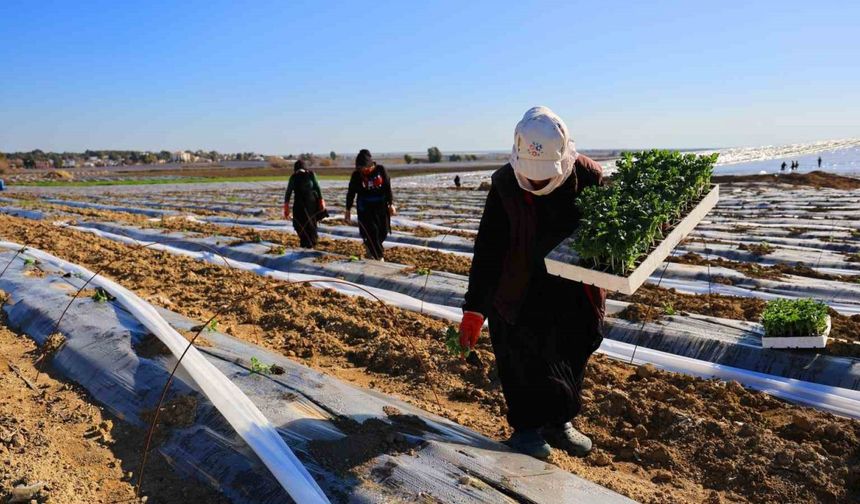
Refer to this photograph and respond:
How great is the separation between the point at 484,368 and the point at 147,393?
81.7 inches

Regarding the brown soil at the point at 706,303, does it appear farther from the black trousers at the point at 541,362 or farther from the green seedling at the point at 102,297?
the green seedling at the point at 102,297

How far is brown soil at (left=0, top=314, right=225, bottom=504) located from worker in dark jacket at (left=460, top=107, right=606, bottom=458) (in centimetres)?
137

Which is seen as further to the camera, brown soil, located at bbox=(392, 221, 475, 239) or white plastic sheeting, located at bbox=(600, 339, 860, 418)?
brown soil, located at bbox=(392, 221, 475, 239)

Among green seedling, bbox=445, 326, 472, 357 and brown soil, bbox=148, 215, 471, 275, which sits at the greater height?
green seedling, bbox=445, 326, 472, 357

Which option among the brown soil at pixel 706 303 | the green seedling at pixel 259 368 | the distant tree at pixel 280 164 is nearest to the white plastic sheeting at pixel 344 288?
the green seedling at pixel 259 368

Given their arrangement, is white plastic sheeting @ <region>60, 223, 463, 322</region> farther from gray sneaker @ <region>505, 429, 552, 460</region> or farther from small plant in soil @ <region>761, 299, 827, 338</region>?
small plant in soil @ <region>761, 299, 827, 338</region>

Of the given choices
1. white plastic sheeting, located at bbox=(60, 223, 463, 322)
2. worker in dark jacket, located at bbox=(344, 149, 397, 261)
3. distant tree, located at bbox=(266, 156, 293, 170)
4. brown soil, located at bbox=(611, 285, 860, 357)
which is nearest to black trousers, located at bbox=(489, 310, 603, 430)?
white plastic sheeting, located at bbox=(60, 223, 463, 322)

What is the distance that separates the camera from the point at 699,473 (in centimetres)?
279

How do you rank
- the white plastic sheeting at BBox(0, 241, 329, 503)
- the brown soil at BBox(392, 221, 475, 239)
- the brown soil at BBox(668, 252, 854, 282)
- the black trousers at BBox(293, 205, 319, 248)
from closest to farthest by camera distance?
the white plastic sheeting at BBox(0, 241, 329, 503)
the brown soil at BBox(668, 252, 854, 282)
the black trousers at BBox(293, 205, 319, 248)
the brown soil at BBox(392, 221, 475, 239)

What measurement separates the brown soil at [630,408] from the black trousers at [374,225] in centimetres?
175

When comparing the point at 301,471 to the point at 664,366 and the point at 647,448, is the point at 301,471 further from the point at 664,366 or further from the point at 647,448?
the point at 664,366

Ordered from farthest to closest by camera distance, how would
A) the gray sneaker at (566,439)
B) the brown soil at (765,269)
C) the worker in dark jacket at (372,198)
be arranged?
the worker in dark jacket at (372,198) → the brown soil at (765,269) → the gray sneaker at (566,439)

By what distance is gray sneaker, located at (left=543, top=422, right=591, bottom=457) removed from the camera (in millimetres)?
2844

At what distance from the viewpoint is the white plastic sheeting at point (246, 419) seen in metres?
2.27
